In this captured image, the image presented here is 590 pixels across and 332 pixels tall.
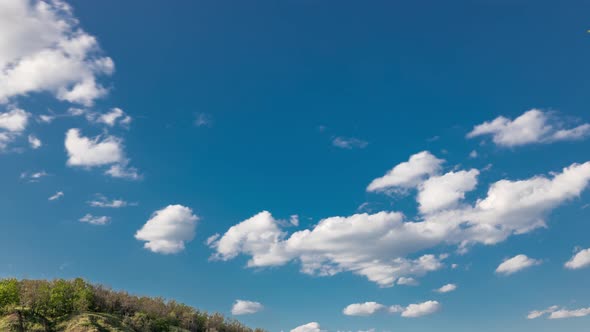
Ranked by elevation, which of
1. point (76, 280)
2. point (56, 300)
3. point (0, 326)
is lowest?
point (0, 326)

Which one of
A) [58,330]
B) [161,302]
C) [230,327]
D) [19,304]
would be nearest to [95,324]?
[58,330]

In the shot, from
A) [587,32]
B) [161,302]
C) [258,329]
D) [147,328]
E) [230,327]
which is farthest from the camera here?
[258,329]

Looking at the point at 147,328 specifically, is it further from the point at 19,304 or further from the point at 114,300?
the point at 19,304

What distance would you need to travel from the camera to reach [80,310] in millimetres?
29594

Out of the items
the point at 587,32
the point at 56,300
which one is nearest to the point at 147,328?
the point at 56,300

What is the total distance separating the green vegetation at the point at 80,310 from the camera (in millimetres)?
26922

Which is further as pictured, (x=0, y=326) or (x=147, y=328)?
(x=147, y=328)

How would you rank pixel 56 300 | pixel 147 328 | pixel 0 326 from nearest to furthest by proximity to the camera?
1. pixel 0 326
2. pixel 56 300
3. pixel 147 328

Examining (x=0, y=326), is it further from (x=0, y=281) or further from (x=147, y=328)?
(x=147, y=328)

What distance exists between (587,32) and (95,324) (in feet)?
90.5

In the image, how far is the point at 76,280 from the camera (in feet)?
109

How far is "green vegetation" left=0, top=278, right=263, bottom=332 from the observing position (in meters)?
26.9

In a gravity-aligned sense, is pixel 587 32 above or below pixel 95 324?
above

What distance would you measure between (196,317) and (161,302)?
10.3 feet
